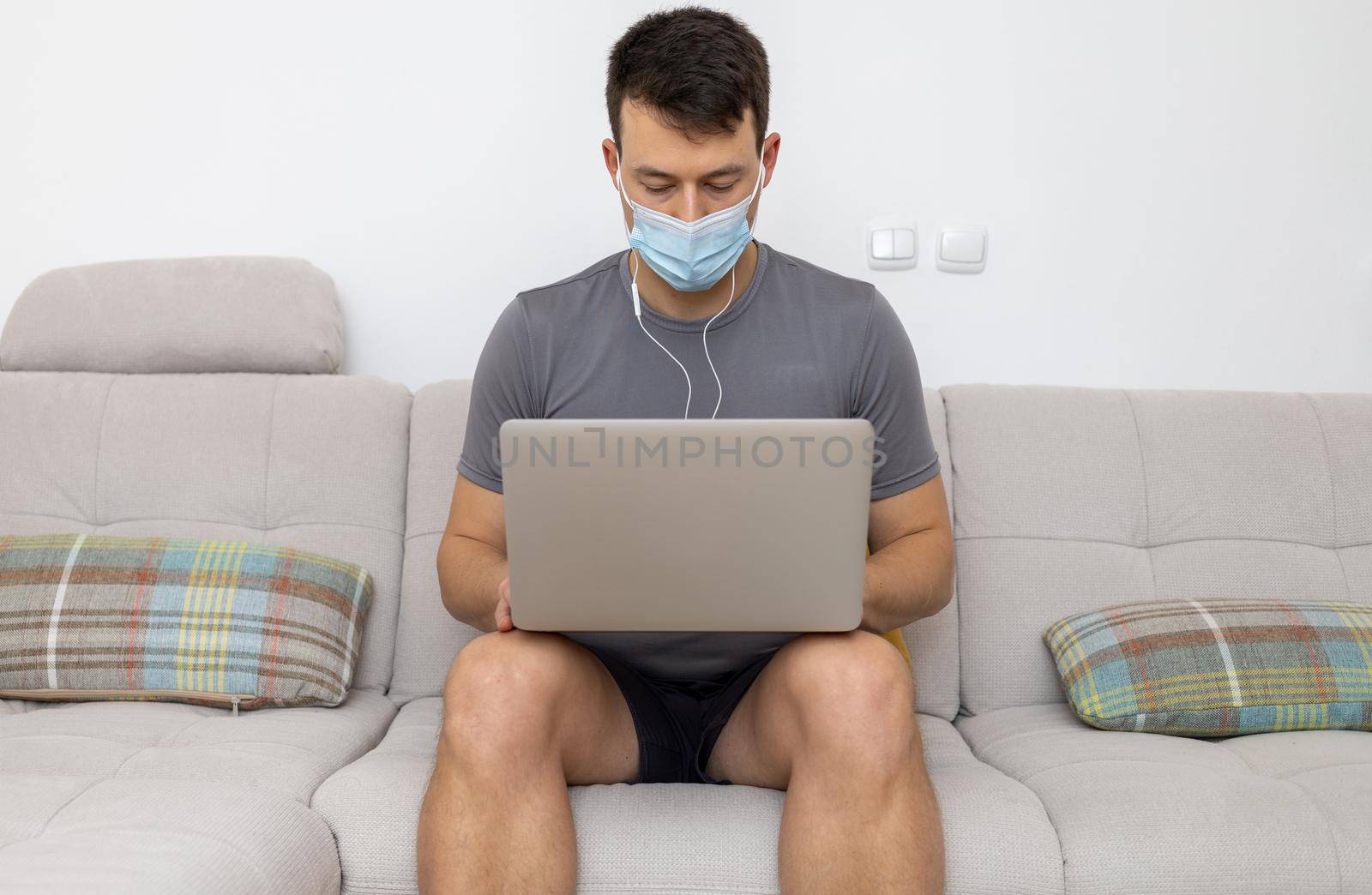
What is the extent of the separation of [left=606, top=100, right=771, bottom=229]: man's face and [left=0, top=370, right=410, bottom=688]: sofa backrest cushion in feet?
2.32

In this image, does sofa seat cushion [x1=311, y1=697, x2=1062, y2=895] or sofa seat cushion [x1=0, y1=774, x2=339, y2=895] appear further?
sofa seat cushion [x1=311, y1=697, x2=1062, y2=895]

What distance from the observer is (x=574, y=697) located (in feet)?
3.83

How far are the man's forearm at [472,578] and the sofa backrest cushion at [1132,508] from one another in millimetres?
786

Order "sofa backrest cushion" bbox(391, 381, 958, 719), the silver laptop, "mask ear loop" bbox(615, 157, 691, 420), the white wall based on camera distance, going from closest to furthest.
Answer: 1. the silver laptop
2. "mask ear loop" bbox(615, 157, 691, 420)
3. "sofa backrest cushion" bbox(391, 381, 958, 719)
4. the white wall

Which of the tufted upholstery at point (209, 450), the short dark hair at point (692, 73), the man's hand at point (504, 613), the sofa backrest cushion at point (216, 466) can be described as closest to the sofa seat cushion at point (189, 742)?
the tufted upholstery at point (209, 450)

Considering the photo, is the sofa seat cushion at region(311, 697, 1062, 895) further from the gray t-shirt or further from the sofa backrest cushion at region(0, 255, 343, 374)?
the sofa backrest cushion at region(0, 255, 343, 374)

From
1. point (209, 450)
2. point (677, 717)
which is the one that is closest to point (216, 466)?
point (209, 450)

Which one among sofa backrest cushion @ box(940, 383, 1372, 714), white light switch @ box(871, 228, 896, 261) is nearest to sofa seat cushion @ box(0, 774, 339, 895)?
sofa backrest cushion @ box(940, 383, 1372, 714)

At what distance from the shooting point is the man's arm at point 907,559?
125 centimetres

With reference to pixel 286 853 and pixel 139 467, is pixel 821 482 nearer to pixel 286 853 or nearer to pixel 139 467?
pixel 286 853

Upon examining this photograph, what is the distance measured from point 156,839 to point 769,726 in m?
0.62

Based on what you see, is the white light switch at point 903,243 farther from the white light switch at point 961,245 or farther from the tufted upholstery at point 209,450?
the tufted upholstery at point 209,450

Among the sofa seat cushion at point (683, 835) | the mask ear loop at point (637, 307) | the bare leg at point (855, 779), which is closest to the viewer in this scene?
the bare leg at point (855, 779)

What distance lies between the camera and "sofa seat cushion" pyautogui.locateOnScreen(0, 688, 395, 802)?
1.27 m
